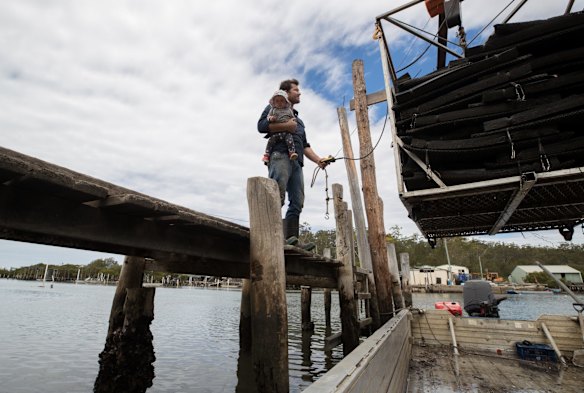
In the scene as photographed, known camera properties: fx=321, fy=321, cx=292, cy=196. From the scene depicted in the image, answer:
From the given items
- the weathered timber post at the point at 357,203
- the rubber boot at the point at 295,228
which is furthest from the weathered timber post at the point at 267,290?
the weathered timber post at the point at 357,203

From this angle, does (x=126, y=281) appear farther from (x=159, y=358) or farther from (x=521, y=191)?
(x=159, y=358)

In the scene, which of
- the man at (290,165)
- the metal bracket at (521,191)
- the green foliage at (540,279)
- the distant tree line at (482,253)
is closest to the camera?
the metal bracket at (521,191)

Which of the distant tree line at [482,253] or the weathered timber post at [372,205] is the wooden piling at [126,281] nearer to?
the weathered timber post at [372,205]

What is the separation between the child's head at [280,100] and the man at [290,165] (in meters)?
0.19

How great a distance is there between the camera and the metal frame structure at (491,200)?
341 cm

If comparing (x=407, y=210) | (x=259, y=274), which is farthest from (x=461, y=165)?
(x=259, y=274)

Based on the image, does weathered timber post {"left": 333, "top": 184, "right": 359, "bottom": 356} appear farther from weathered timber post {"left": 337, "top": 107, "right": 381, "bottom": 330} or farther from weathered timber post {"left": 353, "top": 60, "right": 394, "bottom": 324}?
weathered timber post {"left": 337, "top": 107, "right": 381, "bottom": 330}

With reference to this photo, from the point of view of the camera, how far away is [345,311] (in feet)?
20.0

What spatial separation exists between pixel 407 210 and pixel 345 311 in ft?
8.61

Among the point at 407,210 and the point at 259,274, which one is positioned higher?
the point at 407,210

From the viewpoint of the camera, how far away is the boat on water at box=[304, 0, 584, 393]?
320 centimetres

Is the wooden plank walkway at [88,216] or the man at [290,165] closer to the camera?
the wooden plank walkway at [88,216]

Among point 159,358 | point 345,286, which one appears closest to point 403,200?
point 345,286

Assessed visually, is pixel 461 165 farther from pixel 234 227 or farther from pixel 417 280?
pixel 417 280
